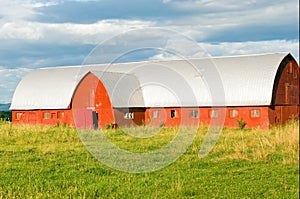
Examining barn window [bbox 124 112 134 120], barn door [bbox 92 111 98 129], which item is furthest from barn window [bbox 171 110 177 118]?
barn door [bbox 92 111 98 129]

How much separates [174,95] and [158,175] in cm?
2469

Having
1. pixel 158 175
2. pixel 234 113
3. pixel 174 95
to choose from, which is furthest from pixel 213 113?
pixel 158 175

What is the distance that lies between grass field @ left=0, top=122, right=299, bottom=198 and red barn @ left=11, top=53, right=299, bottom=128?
1507cm

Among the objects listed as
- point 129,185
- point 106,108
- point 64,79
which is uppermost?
point 64,79

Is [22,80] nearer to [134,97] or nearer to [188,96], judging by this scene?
[134,97]

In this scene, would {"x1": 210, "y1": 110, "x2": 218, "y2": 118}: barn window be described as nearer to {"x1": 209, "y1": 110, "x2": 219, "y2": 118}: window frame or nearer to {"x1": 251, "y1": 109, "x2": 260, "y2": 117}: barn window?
{"x1": 209, "y1": 110, "x2": 219, "y2": 118}: window frame

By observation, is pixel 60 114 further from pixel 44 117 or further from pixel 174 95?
pixel 174 95

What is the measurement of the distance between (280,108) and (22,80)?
2457cm

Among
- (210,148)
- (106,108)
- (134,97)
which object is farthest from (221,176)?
(134,97)

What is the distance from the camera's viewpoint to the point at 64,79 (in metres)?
42.1

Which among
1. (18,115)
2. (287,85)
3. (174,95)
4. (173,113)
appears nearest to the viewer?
(287,85)

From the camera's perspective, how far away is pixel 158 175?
13.7m

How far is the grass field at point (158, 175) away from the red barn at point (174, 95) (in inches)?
593

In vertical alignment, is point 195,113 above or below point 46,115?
below
